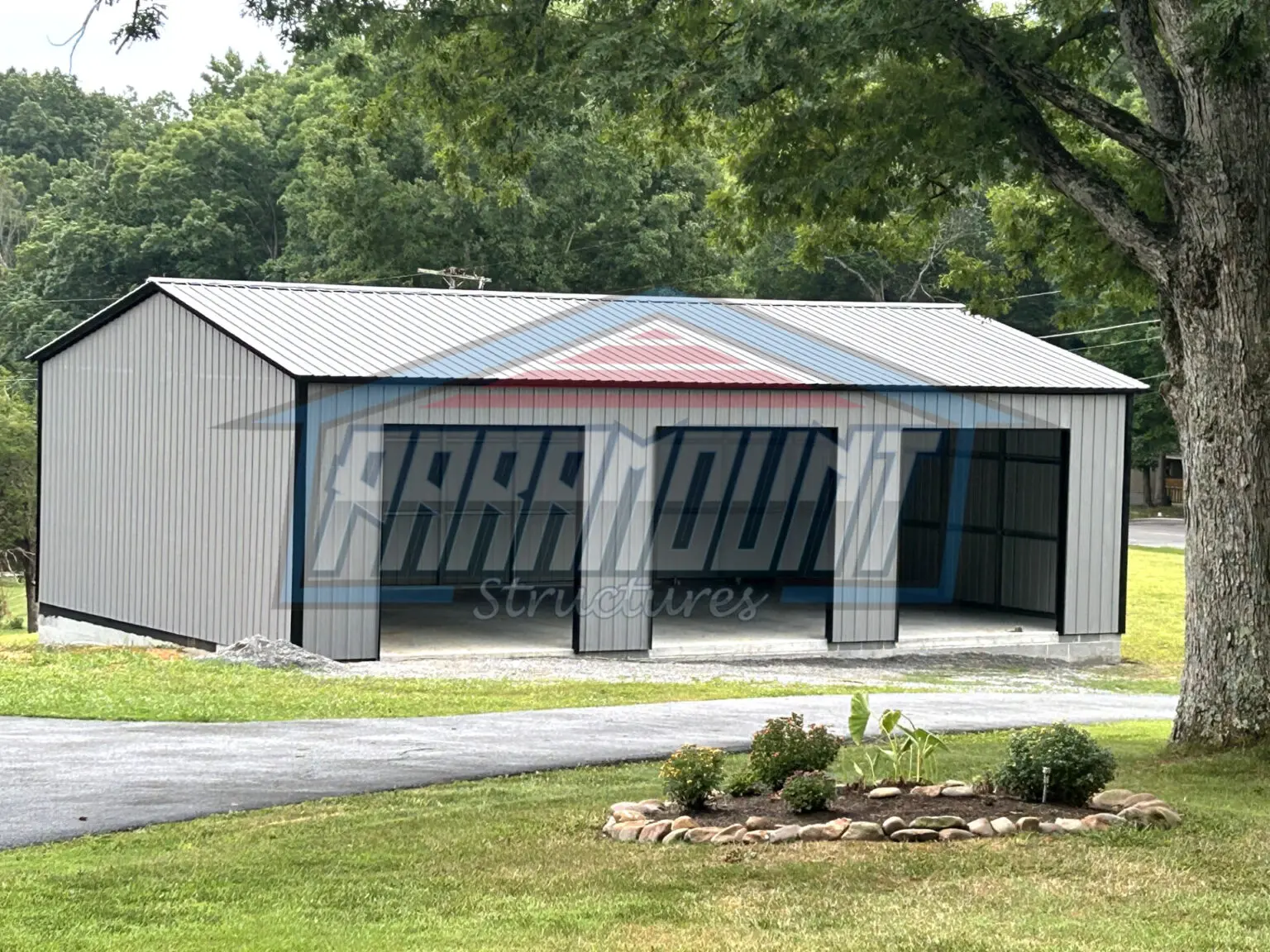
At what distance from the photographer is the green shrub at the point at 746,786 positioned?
418 inches

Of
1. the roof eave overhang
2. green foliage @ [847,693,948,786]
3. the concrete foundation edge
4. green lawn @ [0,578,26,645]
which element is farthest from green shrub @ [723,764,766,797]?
green lawn @ [0,578,26,645]

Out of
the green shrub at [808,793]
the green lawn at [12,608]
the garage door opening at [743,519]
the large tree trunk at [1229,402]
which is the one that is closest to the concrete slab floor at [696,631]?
the garage door opening at [743,519]

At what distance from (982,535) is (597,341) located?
8.38 m

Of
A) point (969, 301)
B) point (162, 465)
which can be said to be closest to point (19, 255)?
point (162, 465)

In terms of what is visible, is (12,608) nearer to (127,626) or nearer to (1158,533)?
(127,626)

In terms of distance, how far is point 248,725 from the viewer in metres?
14.9

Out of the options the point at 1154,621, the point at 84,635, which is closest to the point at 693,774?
the point at 84,635

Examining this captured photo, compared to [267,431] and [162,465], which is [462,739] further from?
[162,465]

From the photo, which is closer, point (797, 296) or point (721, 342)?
point (721, 342)

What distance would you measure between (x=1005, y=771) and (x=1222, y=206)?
4922mm

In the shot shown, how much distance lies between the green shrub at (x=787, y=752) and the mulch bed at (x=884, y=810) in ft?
0.53

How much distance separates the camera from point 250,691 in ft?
56.3

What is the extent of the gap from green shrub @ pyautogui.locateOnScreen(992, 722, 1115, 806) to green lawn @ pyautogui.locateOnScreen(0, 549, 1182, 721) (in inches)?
281

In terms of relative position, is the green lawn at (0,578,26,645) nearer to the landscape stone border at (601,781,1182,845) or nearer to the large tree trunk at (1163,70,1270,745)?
the landscape stone border at (601,781,1182,845)
